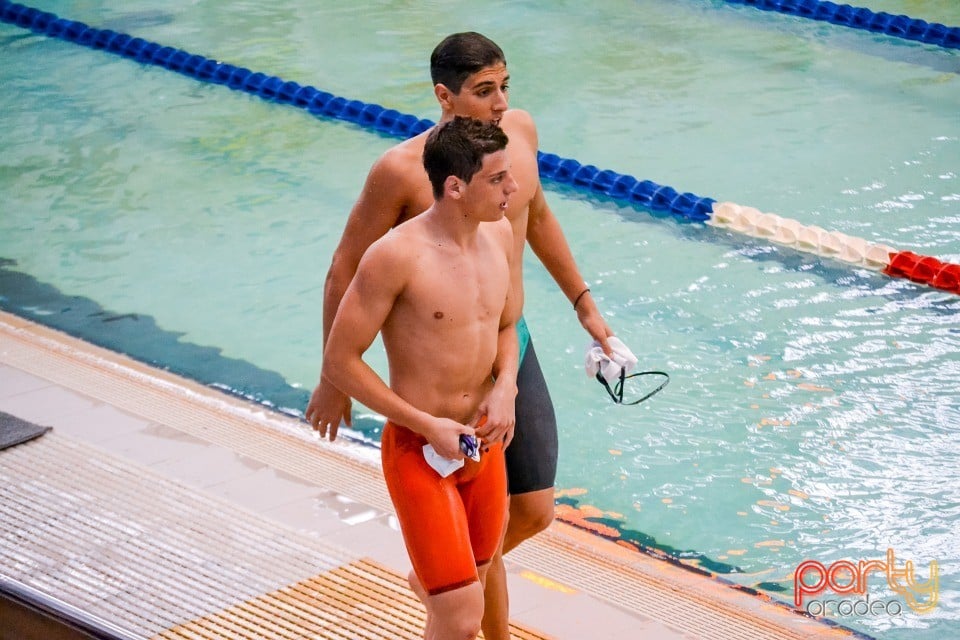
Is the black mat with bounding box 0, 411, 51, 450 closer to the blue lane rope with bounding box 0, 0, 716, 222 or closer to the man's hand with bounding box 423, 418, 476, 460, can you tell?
the man's hand with bounding box 423, 418, 476, 460

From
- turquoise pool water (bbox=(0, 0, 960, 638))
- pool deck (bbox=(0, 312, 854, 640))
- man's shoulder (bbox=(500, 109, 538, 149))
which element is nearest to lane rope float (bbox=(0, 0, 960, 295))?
turquoise pool water (bbox=(0, 0, 960, 638))

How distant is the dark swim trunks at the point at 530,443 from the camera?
2.98m

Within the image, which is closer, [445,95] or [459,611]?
[459,611]

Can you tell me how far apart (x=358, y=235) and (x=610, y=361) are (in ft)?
2.24

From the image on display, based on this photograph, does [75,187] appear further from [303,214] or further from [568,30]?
[568,30]

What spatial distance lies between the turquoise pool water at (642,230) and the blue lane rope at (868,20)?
161mm

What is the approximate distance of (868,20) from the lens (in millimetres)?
9719

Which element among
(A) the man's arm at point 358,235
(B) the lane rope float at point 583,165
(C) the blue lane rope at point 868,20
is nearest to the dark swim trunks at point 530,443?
(A) the man's arm at point 358,235

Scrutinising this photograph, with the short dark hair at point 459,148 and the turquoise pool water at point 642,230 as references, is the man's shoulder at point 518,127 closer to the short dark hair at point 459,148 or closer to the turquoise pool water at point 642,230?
the short dark hair at point 459,148

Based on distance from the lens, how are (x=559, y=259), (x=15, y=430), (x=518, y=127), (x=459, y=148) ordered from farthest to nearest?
(x=15, y=430) < (x=559, y=259) < (x=518, y=127) < (x=459, y=148)

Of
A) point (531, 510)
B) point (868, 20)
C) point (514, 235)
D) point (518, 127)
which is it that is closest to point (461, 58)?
point (518, 127)

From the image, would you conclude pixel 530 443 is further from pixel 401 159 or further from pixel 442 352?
pixel 401 159

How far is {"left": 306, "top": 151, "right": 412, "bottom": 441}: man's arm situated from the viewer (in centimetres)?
282

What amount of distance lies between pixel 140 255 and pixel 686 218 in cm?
285
